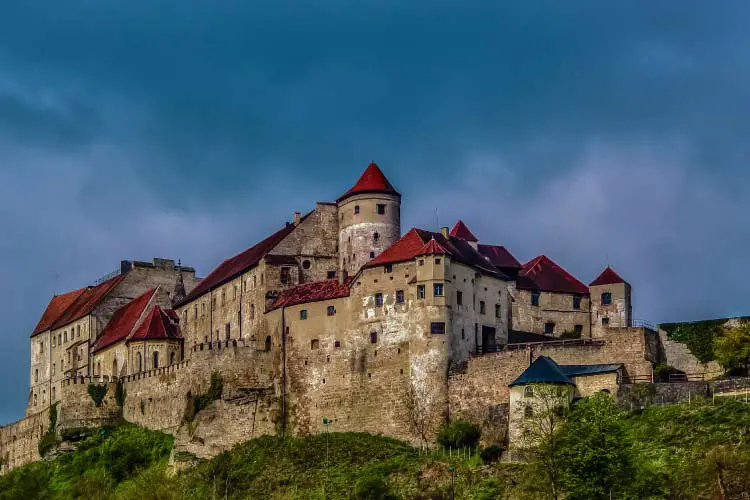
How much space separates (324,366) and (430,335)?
842 centimetres

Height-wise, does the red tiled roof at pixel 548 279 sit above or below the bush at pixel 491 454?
above

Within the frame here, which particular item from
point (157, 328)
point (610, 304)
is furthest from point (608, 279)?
point (157, 328)

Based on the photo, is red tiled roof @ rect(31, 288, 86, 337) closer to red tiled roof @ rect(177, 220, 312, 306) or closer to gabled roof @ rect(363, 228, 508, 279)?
red tiled roof @ rect(177, 220, 312, 306)

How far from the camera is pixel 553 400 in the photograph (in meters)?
93.9

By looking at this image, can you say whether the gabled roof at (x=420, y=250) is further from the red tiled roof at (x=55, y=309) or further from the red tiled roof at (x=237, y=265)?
the red tiled roof at (x=55, y=309)

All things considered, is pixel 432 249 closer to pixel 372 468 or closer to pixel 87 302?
pixel 372 468

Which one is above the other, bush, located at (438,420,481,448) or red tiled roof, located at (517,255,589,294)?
red tiled roof, located at (517,255,589,294)

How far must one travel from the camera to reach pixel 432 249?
104 m

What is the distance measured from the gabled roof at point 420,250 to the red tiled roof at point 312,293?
109 inches

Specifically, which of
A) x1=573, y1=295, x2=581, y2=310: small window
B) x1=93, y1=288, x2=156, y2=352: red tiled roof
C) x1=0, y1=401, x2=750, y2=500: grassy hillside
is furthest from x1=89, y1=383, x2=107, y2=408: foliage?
x1=573, y1=295, x2=581, y2=310: small window

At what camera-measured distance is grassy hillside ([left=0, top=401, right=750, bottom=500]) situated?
8281cm

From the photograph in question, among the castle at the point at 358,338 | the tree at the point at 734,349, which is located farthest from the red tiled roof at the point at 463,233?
the tree at the point at 734,349

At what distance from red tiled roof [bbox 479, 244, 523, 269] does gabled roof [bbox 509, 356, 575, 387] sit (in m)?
17.3

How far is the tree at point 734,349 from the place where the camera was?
99312 mm
